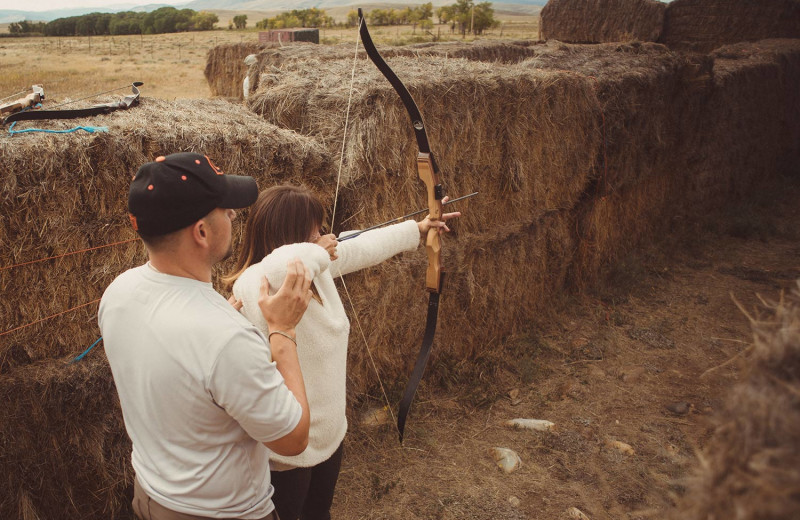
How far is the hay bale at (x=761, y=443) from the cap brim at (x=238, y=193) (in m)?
1.26

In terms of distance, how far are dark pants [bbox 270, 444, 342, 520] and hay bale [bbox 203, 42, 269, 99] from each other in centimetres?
1123

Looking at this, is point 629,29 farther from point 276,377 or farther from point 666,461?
point 276,377

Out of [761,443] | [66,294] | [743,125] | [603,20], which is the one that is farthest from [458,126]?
[603,20]

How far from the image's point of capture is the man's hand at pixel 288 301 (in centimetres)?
168

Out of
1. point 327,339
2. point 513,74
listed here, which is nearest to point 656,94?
point 513,74

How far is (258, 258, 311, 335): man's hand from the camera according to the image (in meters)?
1.68

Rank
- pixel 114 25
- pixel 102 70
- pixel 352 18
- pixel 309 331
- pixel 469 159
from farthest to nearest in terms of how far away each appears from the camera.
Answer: pixel 352 18, pixel 114 25, pixel 102 70, pixel 469 159, pixel 309 331

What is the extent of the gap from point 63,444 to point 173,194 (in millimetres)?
2081

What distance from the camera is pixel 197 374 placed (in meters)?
1.34

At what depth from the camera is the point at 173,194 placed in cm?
137

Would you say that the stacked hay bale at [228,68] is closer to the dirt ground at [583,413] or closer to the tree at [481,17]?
the dirt ground at [583,413]

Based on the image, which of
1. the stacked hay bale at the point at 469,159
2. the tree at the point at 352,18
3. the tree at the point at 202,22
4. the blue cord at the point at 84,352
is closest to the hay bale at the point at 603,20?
the stacked hay bale at the point at 469,159

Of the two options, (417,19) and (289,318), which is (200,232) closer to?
(289,318)

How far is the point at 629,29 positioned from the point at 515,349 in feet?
35.5
